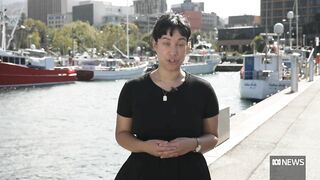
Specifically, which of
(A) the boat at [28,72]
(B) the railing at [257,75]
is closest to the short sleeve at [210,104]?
(B) the railing at [257,75]

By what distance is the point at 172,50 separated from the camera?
3.23 meters

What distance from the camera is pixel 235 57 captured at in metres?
127

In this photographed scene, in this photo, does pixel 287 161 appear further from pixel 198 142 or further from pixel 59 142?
pixel 59 142

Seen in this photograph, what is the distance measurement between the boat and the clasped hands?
4960 cm

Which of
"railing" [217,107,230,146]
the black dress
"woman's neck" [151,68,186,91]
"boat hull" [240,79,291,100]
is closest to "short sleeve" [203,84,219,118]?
the black dress

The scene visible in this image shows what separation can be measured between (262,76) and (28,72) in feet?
96.7

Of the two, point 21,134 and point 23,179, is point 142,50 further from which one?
point 23,179

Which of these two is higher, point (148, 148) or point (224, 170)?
point (148, 148)

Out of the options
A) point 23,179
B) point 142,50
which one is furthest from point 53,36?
point 23,179

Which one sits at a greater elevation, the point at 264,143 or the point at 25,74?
the point at 264,143

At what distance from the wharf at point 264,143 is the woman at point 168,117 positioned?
4126 mm

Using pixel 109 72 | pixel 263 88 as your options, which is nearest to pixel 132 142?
pixel 263 88

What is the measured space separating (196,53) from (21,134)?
6780cm

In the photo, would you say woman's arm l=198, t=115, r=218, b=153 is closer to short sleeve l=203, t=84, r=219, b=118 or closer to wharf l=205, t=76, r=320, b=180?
short sleeve l=203, t=84, r=219, b=118
